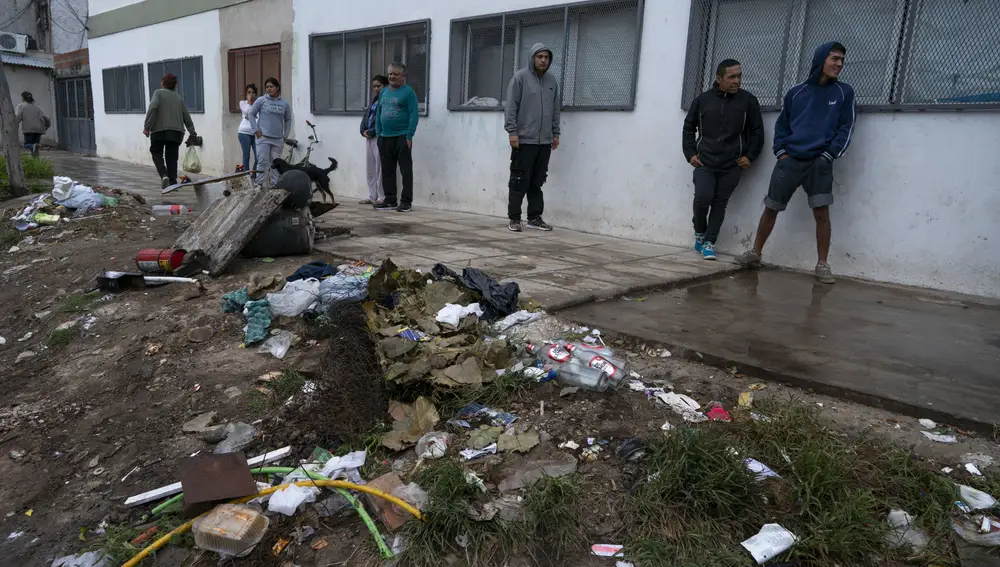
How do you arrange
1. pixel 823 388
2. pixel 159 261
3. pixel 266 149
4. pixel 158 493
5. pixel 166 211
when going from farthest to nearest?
pixel 266 149
pixel 166 211
pixel 159 261
pixel 823 388
pixel 158 493

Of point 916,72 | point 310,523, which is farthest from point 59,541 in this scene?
point 916,72

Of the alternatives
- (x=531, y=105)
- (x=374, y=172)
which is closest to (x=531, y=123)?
(x=531, y=105)

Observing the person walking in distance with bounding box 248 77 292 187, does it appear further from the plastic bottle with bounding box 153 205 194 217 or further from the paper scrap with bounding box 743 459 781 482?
the paper scrap with bounding box 743 459 781 482

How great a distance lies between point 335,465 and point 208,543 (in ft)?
1.67

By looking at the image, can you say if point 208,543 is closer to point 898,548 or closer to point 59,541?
point 59,541

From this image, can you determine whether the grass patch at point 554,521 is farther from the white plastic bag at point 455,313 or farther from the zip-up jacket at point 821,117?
the zip-up jacket at point 821,117

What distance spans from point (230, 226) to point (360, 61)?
5.83m

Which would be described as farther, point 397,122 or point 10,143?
point 10,143

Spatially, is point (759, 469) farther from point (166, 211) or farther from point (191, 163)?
point (191, 163)

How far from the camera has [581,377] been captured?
296 centimetres

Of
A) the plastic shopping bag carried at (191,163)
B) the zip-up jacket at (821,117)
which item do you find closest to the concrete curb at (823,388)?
the zip-up jacket at (821,117)

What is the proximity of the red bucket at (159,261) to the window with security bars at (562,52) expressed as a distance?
4.37m

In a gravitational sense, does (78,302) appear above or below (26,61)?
below

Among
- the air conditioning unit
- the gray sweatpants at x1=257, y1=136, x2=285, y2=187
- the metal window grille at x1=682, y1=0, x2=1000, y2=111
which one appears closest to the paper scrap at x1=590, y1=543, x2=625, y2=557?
the metal window grille at x1=682, y1=0, x2=1000, y2=111
